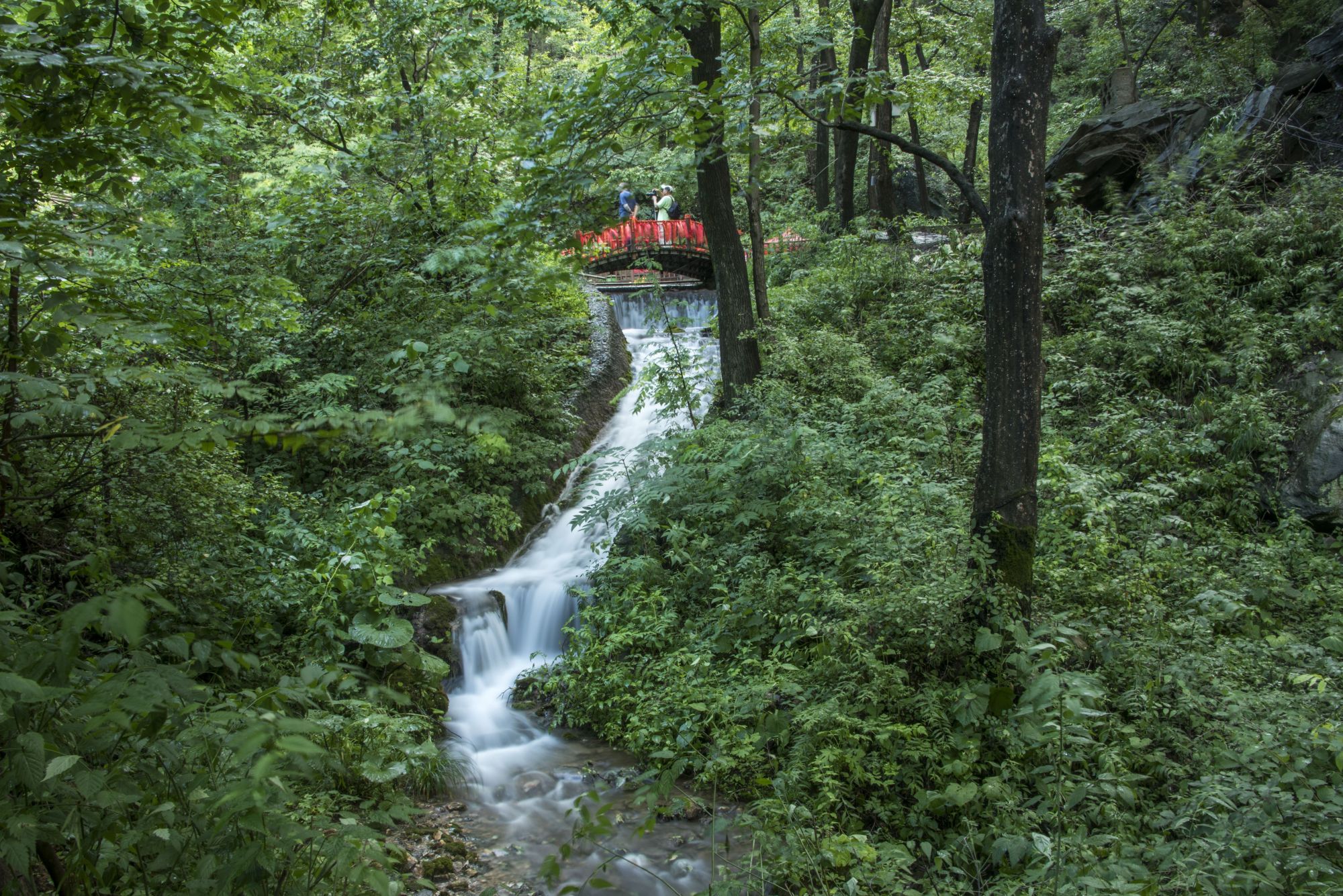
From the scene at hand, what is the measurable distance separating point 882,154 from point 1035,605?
424 inches

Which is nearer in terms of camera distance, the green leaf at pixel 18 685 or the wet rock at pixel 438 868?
the green leaf at pixel 18 685

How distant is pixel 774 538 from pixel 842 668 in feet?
7.17

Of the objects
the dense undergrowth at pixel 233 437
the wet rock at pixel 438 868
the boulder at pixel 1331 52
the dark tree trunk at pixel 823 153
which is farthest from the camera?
the dark tree trunk at pixel 823 153

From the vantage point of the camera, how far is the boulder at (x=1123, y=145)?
12000 millimetres

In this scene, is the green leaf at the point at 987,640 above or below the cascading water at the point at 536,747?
above

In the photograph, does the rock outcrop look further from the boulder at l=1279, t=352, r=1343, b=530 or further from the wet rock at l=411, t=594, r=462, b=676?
the wet rock at l=411, t=594, r=462, b=676

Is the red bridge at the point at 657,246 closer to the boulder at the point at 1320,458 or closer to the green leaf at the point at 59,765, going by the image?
the boulder at the point at 1320,458

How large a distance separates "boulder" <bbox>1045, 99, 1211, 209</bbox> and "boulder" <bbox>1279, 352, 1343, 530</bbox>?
5365 mm

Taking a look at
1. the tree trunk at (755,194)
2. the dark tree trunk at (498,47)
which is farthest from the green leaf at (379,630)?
the dark tree trunk at (498,47)

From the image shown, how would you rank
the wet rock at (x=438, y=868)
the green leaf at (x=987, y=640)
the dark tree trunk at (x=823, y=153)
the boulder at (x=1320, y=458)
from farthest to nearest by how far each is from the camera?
the dark tree trunk at (x=823, y=153)
the boulder at (x=1320, y=458)
the wet rock at (x=438, y=868)
the green leaf at (x=987, y=640)

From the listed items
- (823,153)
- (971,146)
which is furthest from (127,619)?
(971,146)

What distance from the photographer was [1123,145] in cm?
1227

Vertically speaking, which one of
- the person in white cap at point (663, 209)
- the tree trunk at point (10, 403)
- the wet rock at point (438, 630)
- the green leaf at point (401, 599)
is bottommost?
the wet rock at point (438, 630)

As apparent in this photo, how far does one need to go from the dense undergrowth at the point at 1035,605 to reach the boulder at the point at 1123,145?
6.71 feet
